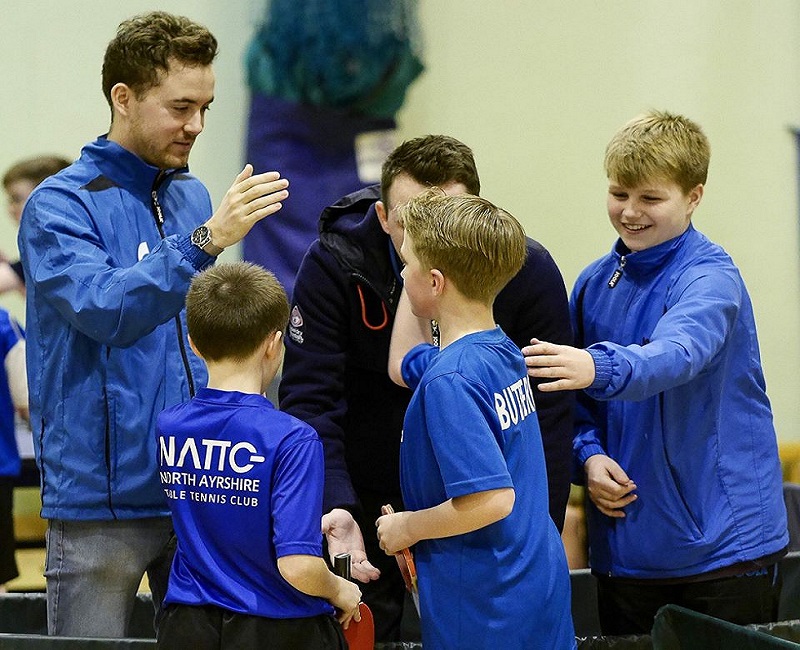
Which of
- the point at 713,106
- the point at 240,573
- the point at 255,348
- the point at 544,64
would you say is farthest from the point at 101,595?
the point at 713,106

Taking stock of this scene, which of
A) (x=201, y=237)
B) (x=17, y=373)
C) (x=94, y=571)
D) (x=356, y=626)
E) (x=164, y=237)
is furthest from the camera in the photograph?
(x=17, y=373)

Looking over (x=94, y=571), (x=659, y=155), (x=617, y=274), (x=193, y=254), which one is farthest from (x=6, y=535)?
(x=659, y=155)

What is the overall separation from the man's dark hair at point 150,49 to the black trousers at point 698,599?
1.50 metres

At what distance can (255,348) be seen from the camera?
2039 millimetres

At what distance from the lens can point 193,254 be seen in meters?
2.27

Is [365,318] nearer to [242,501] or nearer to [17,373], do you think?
[242,501]

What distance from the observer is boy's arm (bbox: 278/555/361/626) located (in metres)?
1.90

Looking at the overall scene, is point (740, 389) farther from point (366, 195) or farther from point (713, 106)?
point (713, 106)

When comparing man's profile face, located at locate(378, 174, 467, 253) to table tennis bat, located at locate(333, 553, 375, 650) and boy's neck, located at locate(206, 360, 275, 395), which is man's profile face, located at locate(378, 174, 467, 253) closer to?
boy's neck, located at locate(206, 360, 275, 395)

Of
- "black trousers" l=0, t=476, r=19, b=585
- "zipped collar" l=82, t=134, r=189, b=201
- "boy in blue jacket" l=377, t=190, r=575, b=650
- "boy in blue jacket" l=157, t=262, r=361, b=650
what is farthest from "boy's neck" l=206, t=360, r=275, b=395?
"black trousers" l=0, t=476, r=19, b=585

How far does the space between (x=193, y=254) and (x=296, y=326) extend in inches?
14.4

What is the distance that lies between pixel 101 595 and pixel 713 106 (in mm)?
4352

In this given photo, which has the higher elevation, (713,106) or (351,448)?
(713,106)

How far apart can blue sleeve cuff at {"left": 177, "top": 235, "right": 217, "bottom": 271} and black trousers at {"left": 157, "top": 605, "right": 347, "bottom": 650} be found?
26.5 inches
